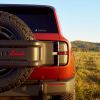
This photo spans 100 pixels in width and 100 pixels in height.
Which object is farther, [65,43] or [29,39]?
[65,43]

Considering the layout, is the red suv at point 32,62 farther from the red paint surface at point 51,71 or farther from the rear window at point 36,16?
the rear window at point 36,16

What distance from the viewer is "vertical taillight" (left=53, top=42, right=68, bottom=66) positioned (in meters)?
4.91

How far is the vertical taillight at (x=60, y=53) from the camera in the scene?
4914 mm

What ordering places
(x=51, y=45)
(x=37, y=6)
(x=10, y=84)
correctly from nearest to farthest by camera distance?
(x=10, y=84)
(x=51, y=45)
(x=37, y=6)

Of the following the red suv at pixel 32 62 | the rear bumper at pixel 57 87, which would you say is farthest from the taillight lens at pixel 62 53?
the rear bumper at pixel 57 87

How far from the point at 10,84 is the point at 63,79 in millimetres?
753

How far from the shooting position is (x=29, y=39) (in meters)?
4.63

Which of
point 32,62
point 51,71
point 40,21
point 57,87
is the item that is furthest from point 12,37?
point 40,21

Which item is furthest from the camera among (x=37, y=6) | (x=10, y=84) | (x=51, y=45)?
(x=37, y=6)

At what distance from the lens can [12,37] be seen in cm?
464

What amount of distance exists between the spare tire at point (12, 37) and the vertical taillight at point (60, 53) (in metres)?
0.40

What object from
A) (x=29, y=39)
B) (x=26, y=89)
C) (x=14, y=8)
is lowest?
(x=26, y=89)

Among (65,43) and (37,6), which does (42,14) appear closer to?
(37,6)

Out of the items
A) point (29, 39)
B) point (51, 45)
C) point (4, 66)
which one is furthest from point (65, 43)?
point (4, 66)
